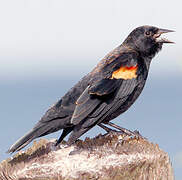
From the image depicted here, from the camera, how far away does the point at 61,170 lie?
13.4 ft

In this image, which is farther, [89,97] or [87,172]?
[89,97]

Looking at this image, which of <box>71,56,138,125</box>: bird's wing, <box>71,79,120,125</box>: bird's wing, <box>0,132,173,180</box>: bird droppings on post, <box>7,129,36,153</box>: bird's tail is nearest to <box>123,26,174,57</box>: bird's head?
<box>71,56,138,125</box>: bird's wing

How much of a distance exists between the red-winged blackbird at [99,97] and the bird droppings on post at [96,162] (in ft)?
1.35

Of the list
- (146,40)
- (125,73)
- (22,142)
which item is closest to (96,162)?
(22,142)

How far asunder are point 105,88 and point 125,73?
0.50 metres

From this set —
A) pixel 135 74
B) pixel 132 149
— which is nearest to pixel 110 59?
pixel 135 74

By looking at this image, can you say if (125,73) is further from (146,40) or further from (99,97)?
(146,40)

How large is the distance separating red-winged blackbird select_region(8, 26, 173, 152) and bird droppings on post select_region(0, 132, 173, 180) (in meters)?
0.41

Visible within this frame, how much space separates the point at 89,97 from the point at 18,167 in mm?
1492

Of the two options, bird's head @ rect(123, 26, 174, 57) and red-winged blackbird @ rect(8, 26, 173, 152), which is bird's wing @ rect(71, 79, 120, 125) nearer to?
red-winged blackbird @ rect(8, 26, 173, 152)

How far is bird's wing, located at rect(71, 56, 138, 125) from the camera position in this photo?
5.12 m

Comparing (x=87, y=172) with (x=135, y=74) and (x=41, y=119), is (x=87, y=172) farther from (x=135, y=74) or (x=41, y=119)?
(x=135, y=74)

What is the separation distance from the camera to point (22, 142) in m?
5.13

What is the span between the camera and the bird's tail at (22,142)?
508cm
